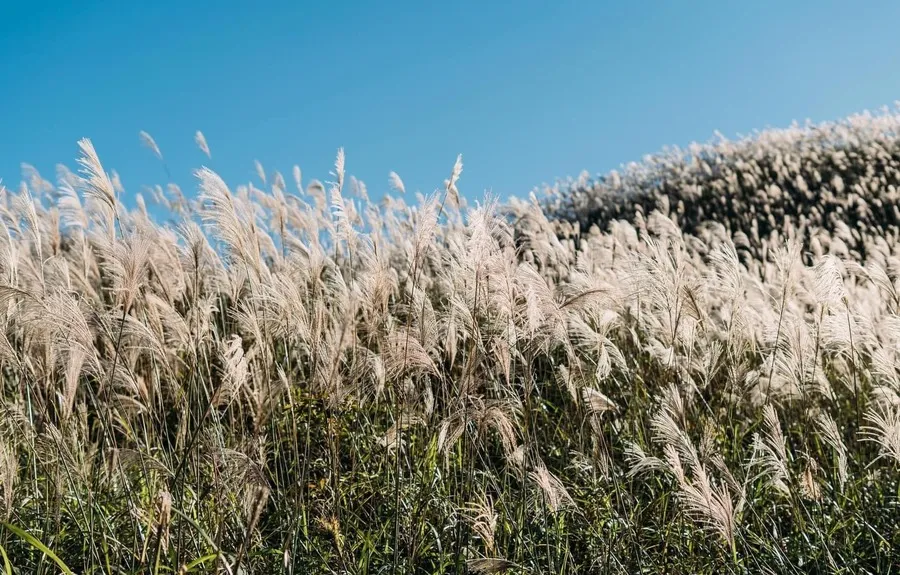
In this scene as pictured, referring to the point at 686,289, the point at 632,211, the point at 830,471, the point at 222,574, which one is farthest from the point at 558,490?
the point at 632,211

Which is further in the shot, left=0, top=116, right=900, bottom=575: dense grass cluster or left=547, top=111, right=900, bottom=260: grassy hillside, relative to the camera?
left=547, top=111, right=900, bottom=260: grassy hillside

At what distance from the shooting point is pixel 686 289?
2809 mm

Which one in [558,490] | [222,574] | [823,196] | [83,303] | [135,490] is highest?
[823,196]

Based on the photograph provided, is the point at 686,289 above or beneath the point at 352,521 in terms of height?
above

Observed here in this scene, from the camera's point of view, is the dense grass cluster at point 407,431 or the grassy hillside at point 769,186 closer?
the dense grass cluster at point 407,431

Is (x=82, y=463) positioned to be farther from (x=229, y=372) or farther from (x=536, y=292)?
(x=536, y=292)

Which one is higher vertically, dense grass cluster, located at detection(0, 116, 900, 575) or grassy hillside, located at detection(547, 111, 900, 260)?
grassy hillside, located at detection(547, 111, 900, 260)

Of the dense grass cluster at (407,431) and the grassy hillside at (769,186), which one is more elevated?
the grassy hillside at (769,186)

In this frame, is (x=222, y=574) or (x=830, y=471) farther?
(x=830, y=471)

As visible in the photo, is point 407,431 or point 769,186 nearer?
point 407,431

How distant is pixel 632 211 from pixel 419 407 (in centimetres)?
1044

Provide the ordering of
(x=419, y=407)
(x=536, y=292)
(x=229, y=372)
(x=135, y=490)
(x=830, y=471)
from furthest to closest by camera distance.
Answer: (x=830, y=471) < (x=135, y=490) < (x=419, y=407) < (x=536, y=292) < (x=229, y=372)

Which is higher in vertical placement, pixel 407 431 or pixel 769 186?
pixel 769 186

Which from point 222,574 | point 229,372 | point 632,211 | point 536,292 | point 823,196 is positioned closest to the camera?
point 229,372
